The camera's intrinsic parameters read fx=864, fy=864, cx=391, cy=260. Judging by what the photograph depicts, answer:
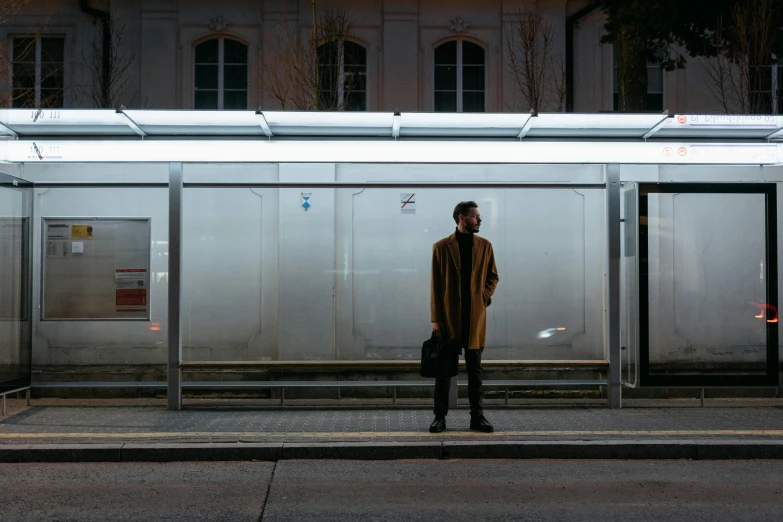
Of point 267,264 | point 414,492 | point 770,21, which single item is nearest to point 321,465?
point 414,492

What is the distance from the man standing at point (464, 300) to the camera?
7457mm

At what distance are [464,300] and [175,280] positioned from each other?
122 inches

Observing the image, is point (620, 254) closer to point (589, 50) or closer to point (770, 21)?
point (770, 21)

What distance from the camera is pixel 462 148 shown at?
8.76 meters

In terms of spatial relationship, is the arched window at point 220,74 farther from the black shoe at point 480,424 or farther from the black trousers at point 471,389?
the black shoe at point 480,424

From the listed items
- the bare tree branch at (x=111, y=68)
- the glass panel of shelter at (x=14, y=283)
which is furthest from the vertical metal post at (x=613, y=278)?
the bare tree branch at (x=111, y=68)

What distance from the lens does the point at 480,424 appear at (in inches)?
295

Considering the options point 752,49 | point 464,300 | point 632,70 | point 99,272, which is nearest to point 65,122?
point 99,272

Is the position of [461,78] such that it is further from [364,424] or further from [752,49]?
[364,424]

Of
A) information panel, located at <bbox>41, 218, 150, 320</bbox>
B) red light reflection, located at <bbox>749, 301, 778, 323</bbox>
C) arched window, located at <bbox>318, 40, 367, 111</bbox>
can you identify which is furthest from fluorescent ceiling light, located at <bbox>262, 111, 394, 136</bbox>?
red light reflection, located at <bbox>749, 301, 778, 323</bbox>

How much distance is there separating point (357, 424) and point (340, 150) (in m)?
2.77

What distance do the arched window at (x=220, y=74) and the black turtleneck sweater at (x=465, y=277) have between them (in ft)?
27.6

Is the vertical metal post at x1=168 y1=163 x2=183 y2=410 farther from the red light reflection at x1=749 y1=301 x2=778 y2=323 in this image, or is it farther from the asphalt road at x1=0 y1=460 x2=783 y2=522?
the red light reflection at x1=749 y1=301 x2=778 y2=323

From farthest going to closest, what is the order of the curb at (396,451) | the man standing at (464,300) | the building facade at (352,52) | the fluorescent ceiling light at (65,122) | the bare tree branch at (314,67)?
the building facade at (352,52), the bare tree branch at (314,67), the fluorescent ceiling light at (65,122), the man standing at (464,300), the curb at (396,451)
